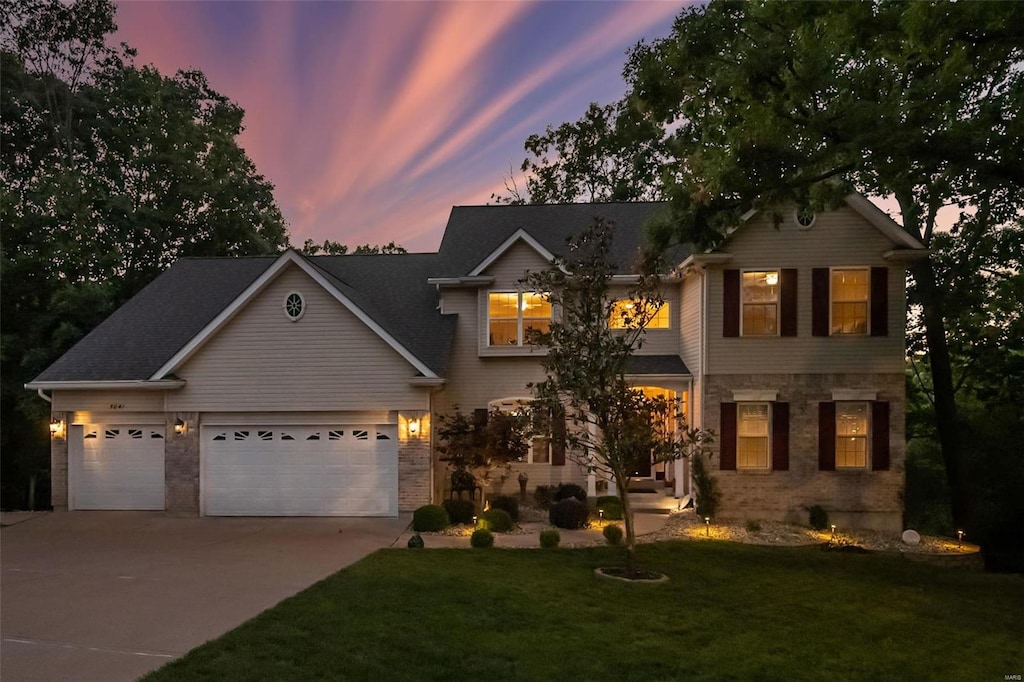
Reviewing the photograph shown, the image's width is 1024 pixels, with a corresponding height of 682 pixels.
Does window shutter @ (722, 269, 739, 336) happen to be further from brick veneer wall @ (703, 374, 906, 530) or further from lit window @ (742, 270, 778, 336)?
brick veneer wall @ (703, 374, 906, 530)

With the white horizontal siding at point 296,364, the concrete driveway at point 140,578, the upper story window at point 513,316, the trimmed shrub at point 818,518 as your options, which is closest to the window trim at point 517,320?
the upper story window at point 513,316

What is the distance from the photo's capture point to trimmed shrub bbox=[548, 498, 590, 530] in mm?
13711

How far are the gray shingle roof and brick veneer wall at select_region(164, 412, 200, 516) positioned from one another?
301 inches

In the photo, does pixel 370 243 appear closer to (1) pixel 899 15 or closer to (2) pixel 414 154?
(2) pixel 414 154

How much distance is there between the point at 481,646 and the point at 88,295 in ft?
59.8

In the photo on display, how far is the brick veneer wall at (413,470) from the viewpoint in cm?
1451

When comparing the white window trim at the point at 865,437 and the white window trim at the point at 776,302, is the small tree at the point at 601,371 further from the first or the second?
the white window trim at the point at 865,437

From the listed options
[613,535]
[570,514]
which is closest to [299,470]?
[570,514]

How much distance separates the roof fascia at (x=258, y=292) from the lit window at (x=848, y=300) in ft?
32.0

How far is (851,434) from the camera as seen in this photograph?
14.6 metres

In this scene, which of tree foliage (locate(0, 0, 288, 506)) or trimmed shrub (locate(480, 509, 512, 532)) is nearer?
trimmed shrub (locate(480, 509, 512, 532))

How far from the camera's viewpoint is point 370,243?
35.3m

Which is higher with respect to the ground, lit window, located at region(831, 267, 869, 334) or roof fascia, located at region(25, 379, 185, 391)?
lit window, located at region(831, 267, 869, 334)

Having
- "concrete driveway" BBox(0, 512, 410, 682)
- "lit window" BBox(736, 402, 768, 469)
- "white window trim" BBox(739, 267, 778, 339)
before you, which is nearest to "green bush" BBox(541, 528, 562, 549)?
"concrete driveway" BBox(0, 512, 410, 682)
